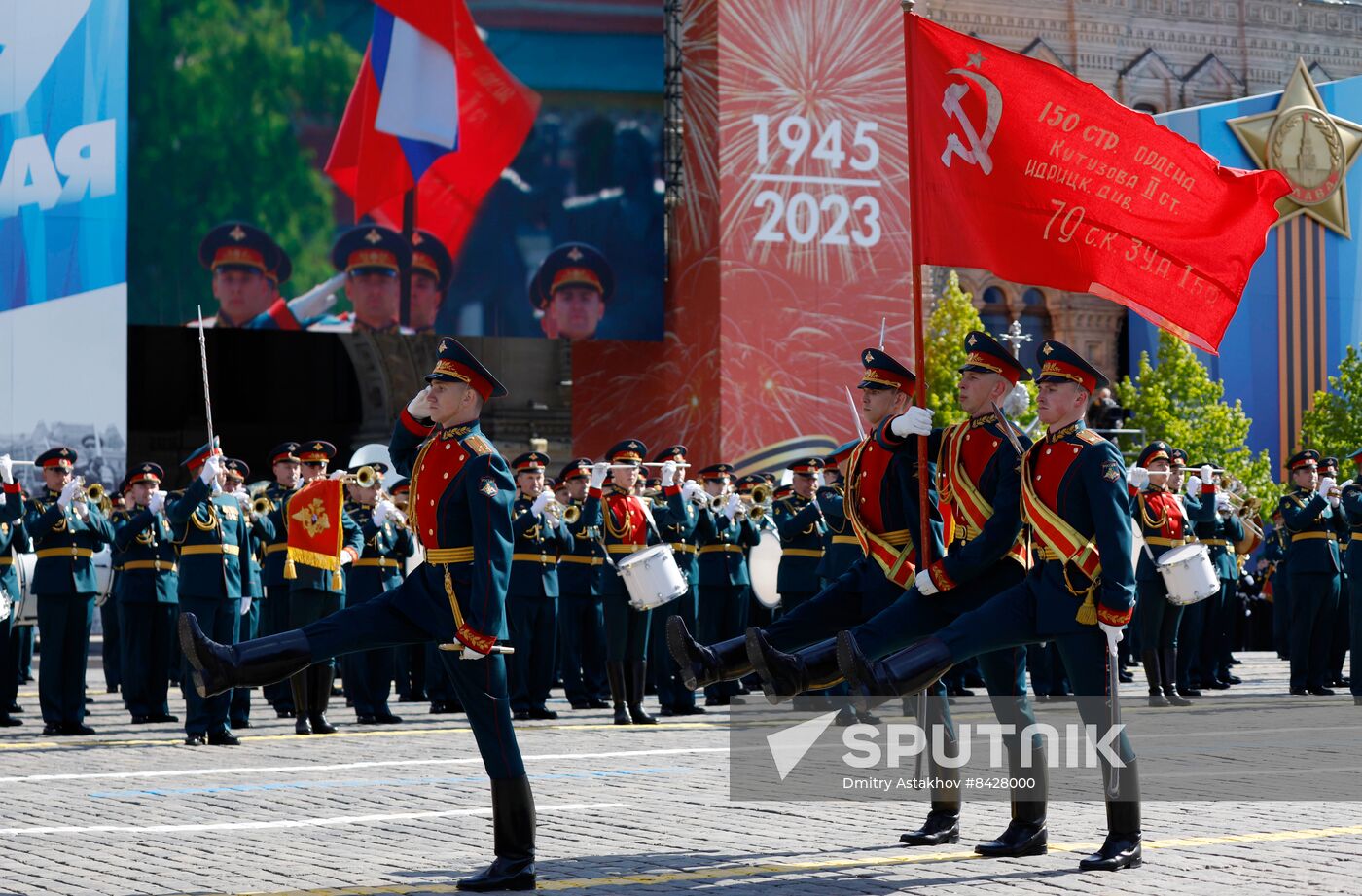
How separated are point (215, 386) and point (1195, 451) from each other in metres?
21.0

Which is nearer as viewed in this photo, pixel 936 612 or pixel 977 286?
pixel 936 612

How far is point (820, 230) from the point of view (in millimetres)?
32750

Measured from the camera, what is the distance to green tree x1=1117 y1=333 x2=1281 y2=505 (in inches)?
1630

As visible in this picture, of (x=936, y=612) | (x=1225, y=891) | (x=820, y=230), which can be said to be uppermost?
(x=820, y=230)

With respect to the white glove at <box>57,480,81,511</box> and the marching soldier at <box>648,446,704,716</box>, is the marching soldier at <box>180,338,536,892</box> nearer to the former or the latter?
the white glove at <box>57,480,81,511</box>

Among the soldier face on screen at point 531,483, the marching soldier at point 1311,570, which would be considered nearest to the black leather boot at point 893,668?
the soldier face on screen at point 531,483

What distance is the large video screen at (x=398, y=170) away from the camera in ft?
96.9

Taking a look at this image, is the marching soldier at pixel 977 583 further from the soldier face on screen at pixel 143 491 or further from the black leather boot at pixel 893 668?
the soldier face on screen at pixel 143 491

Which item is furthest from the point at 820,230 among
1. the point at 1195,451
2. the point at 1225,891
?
the point at 1225,891

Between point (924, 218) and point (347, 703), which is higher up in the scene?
point (924, 218)

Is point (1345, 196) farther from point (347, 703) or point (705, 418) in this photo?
point (347, 703)

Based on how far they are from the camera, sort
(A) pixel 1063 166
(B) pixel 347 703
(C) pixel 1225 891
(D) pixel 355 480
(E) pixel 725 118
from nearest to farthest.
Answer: (C) pixel 1225 891
(A) pixel 1063 166
(D) pixel 355 480
(B) pixel 347 703
(E) pixel 725 118

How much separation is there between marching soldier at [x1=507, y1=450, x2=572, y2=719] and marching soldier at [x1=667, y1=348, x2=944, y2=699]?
21.9 feet

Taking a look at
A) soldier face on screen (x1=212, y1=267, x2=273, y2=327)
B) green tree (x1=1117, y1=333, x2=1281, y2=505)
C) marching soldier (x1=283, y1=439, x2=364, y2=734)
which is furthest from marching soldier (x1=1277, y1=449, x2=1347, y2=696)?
green tree (x1=1117, y1=333, x2=1281, y2=505)
